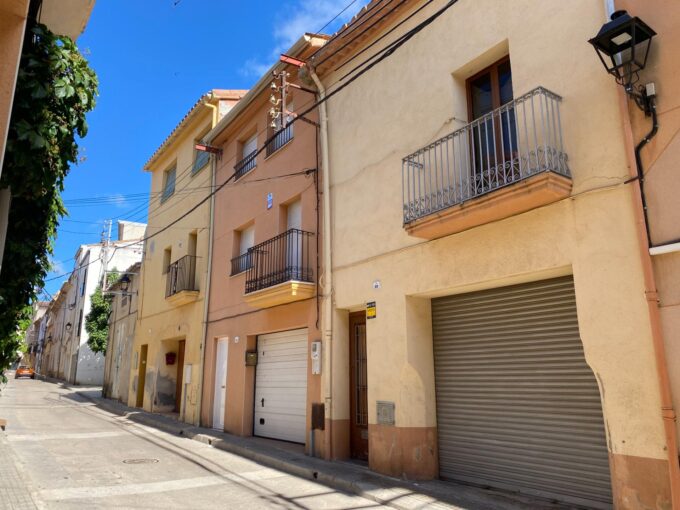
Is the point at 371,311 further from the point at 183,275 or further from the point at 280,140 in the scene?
the point at 183,275

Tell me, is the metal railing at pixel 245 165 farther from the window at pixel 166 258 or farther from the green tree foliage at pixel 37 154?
the green tree foliage at pixel 37 154

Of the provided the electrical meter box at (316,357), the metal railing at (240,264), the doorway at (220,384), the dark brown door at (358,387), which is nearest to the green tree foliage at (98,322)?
the doorway at (220,384)

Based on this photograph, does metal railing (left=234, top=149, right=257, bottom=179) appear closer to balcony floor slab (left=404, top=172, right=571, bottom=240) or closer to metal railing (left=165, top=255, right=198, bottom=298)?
metal railing (left=165, top=255, right=198, bottom=298)

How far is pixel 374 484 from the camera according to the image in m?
7.15

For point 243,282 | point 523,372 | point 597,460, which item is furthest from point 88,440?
point 597,460

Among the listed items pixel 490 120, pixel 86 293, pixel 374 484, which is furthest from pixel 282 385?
pixel 86 293

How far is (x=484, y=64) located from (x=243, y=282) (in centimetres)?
766

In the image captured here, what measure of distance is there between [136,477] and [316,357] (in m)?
3.47

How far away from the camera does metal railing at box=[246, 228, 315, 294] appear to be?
10391mm

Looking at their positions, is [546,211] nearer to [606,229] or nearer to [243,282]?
[606,229]

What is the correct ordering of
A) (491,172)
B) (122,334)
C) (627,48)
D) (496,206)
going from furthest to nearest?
(122,334)
(491,172)
(496,206)
(627,48)

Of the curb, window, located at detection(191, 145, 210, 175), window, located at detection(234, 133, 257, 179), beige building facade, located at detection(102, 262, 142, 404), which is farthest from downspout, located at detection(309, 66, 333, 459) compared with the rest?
beige building facade, located at detection(102, 262, 142, 404)

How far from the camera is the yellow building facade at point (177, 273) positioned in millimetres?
15109

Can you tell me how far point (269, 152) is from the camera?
12.7m
